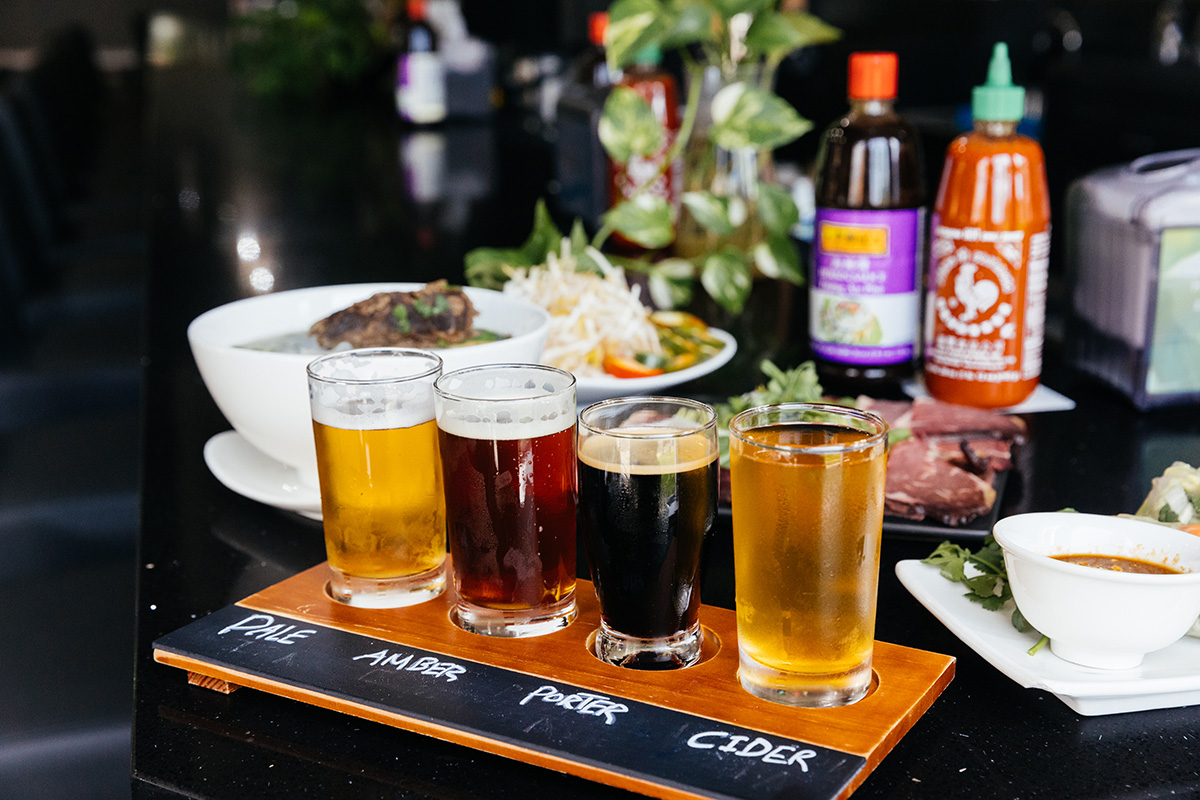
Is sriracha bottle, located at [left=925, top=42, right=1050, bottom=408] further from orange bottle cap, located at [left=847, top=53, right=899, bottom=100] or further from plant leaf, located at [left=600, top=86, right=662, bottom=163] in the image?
plant leaf, located at [left=600, top=86, right=662, bottom=163]

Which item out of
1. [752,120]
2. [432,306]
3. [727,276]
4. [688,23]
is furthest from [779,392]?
[688,23]

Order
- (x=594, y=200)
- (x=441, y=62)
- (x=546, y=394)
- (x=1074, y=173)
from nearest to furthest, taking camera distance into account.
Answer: (x=546, y=394) → (x=594, y=200) → (x=441, y=62) → (x=1074, y=173)

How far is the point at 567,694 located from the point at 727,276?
89 cm

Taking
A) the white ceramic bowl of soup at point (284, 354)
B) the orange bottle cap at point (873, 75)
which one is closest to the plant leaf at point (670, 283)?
the orange bottle cap at point (873, 75)

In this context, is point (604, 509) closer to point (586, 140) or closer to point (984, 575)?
point (984, 575)

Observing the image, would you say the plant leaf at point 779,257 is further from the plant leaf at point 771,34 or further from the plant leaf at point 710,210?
the plant leaf at point 771,34

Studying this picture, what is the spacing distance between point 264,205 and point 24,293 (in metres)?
0.54

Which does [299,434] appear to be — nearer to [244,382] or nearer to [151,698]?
[244,382]

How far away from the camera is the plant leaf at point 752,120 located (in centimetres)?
146

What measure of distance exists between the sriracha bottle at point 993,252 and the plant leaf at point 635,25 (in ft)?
1.61

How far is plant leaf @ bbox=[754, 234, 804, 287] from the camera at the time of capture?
153cm

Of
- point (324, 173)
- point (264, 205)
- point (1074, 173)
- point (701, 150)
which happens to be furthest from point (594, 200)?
point (1074, 173)

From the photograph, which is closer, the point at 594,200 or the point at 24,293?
the point at 594,200

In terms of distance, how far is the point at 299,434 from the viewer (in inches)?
36.3
